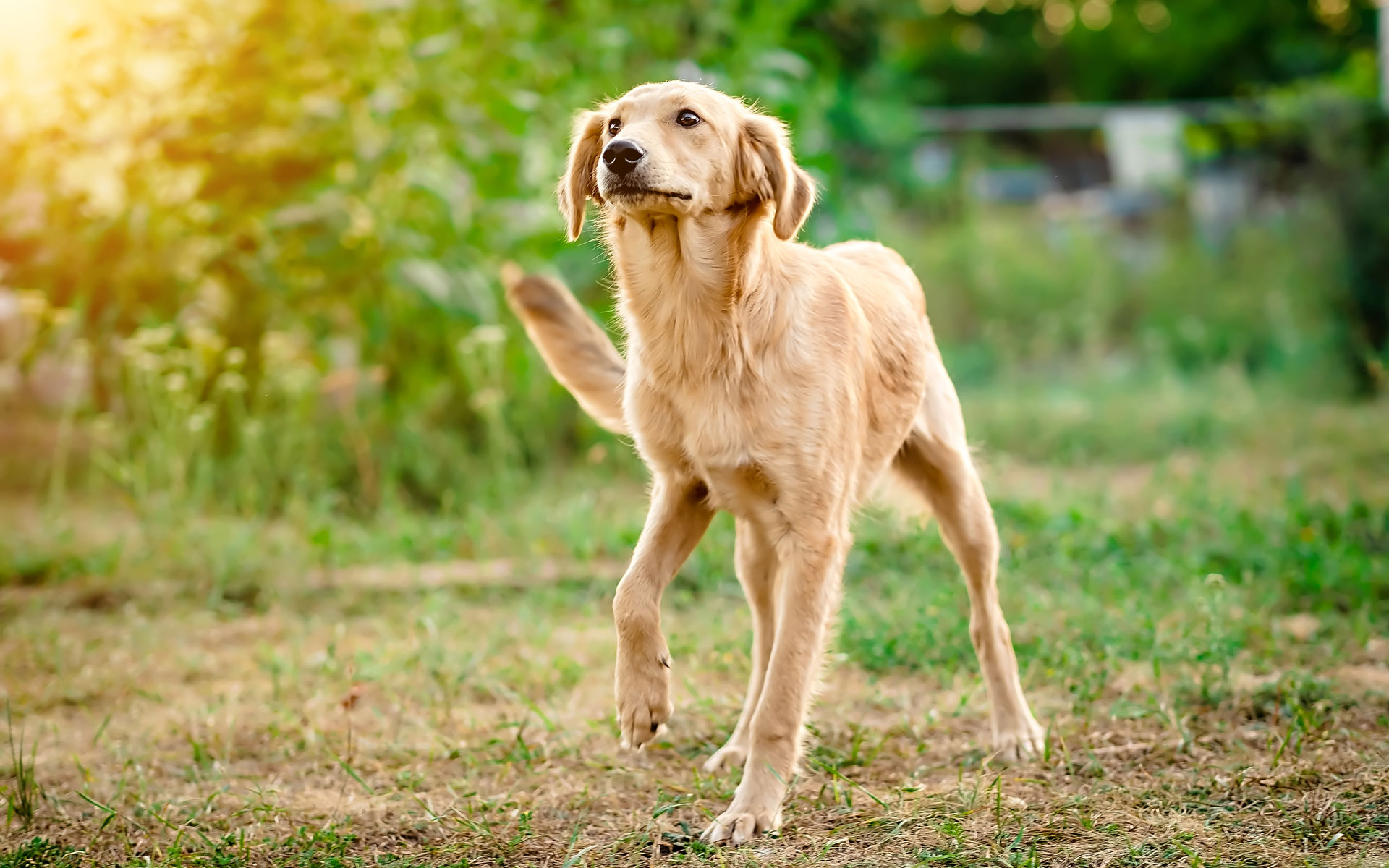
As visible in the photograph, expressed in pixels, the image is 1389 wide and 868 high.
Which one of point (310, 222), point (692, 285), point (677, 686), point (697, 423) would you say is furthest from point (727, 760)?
point (310, 222)

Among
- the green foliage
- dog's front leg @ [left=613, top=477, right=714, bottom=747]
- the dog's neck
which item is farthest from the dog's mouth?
the green foliage

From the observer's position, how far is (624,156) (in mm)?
3016

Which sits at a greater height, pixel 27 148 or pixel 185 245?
pixel 27 148

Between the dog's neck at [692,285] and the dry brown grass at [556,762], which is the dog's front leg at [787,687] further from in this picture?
the dog's neck at [692,285]

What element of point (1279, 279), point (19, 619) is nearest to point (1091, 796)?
point (19, 619)

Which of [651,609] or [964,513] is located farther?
[964,513]

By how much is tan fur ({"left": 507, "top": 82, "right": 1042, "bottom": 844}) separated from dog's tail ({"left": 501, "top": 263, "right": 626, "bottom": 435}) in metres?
0.60

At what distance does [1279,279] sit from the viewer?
9.48 meters

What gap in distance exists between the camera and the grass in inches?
113

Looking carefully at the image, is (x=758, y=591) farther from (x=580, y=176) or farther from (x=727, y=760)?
(x=580, y=176)

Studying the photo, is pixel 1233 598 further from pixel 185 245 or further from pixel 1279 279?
pixel 1279 279

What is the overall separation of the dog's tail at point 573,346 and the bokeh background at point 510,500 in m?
0.61

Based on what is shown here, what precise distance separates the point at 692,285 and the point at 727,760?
1191 millimetres

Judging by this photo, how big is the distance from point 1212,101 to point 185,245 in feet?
79.4
